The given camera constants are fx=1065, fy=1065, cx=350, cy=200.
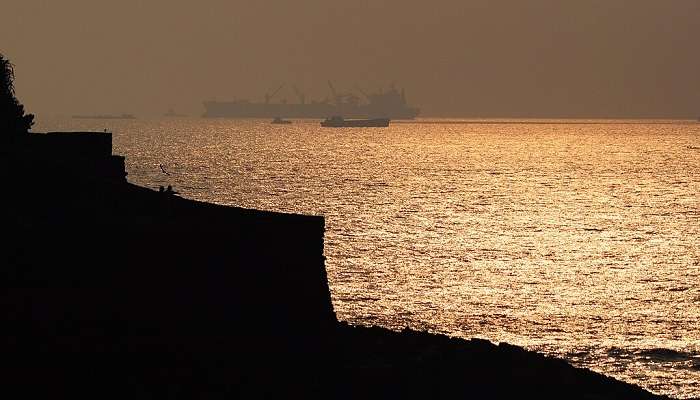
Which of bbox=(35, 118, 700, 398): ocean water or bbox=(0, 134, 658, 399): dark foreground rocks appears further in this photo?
bbox=(35, 118, 700, 398): ocean water

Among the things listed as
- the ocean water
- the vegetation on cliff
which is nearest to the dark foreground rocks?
the vegetation on cliff

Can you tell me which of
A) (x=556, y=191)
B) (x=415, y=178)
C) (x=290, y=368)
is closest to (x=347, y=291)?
(x=290, y=368)

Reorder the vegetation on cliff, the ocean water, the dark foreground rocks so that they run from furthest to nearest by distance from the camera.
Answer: the ocean water
the vegetation on cliff
the dark foreground rocks

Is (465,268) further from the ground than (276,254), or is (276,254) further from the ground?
(276,254)

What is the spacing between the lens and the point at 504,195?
12544 centimetres

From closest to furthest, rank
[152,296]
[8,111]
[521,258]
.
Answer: [152,296]
[8,111]
[521,258]

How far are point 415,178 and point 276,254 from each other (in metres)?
140

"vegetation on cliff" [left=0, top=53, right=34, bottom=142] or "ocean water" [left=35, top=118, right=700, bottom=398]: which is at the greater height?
"vegetation on cliff" [left=0, top=53, right=34, bottom=142]

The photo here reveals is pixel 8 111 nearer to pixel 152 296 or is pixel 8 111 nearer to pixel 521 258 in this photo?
pixel 152 296

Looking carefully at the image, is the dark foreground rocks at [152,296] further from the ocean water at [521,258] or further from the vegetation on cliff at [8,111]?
the ocean water at [521,258]

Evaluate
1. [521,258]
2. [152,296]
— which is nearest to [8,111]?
[152,296]

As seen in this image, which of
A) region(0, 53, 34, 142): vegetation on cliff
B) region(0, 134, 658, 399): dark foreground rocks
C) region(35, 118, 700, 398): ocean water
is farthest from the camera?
region(35, 118, 700, 398): ocean water

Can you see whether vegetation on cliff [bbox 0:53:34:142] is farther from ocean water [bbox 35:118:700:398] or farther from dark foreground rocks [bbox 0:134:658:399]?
ocean water [bbox 35:118:700:398]

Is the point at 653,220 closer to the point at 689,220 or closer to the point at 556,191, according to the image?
the point at 689,220
